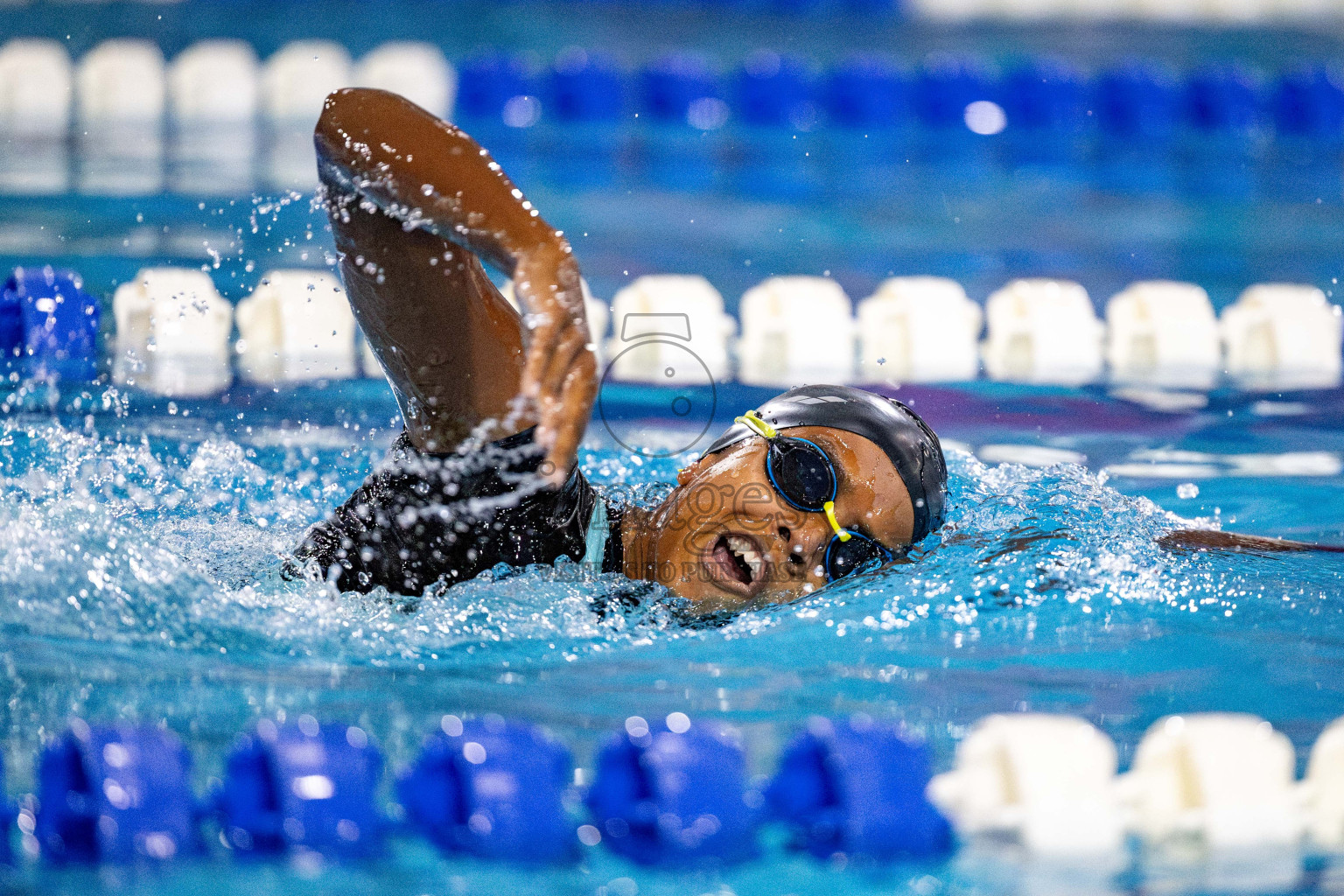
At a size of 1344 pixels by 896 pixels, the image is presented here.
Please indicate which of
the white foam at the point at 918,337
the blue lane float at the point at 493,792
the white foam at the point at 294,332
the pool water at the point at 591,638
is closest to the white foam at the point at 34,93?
the white foam at the point at 294,332

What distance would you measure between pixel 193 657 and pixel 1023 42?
7111 mm

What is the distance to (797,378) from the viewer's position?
404cm

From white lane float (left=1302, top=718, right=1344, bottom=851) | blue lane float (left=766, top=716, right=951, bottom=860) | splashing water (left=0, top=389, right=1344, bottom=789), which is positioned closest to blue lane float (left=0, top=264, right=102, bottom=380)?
splashing water (left=0, top=389, right=1344, bottom=789)

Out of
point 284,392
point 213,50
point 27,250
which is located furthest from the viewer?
point 213,50

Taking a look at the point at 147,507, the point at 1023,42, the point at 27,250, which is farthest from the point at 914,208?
the point at 147,507

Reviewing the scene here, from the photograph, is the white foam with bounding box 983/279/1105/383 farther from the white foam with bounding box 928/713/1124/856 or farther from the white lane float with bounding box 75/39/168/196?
the white lane float with bounding box 75/39/168/196

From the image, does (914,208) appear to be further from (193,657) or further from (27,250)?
(193,657)

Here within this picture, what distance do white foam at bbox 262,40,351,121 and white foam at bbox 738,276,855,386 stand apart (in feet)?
9.13

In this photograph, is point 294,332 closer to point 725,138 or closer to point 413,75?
point 413,75

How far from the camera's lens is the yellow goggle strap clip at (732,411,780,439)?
237 centimetres

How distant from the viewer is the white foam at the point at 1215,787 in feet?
5.97

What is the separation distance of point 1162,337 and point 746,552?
2625mm

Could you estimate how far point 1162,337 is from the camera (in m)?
4.37

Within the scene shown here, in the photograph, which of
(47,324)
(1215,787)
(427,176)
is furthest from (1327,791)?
(47,324)
